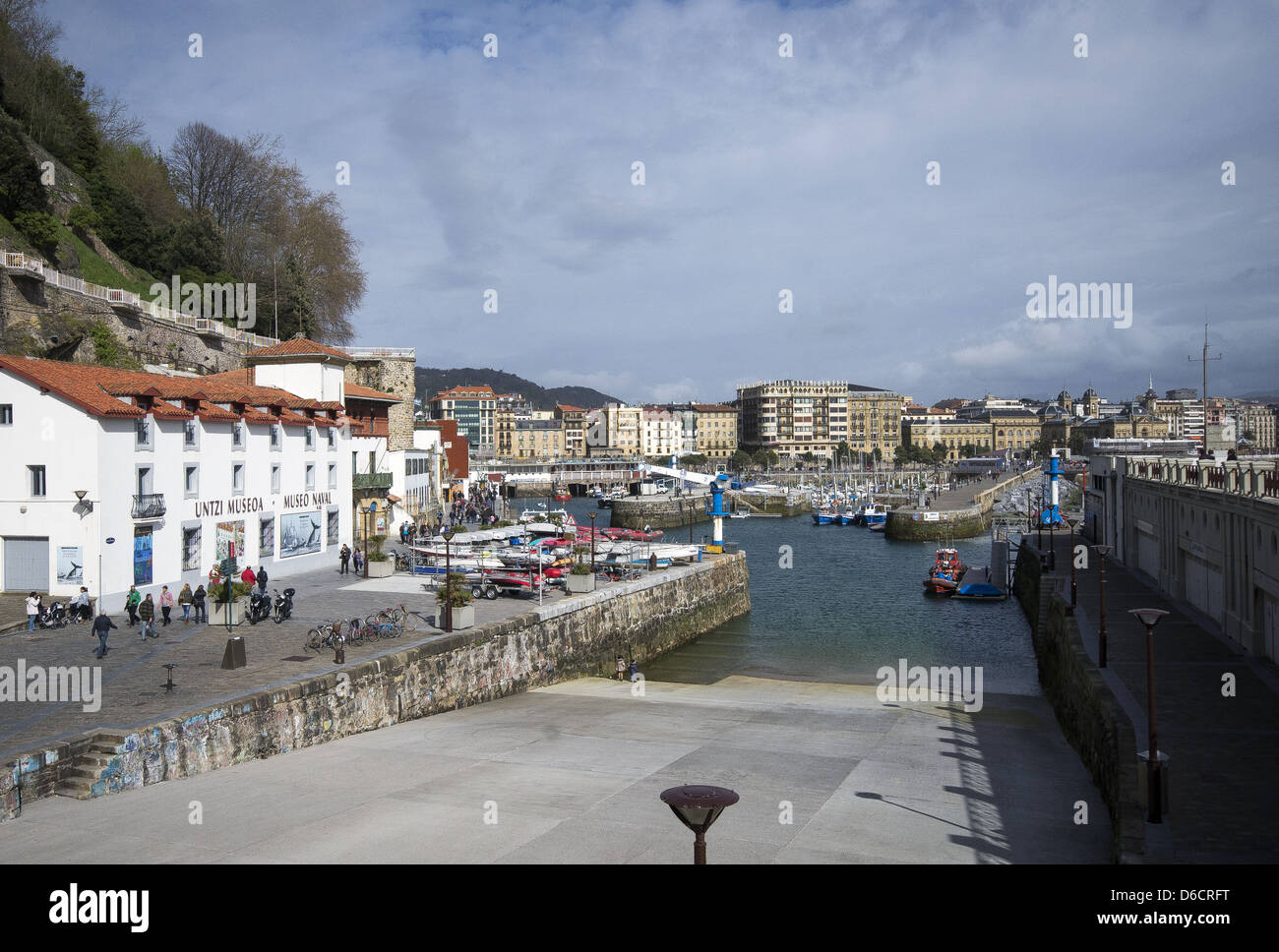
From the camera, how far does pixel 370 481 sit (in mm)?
44812

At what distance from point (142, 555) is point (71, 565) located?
1.96 meters

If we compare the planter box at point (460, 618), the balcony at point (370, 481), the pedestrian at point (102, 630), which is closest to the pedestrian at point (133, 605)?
the pedestrian at point (102, 630)

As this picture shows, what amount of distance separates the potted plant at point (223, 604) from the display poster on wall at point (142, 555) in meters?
3.05

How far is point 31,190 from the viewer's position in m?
43.8

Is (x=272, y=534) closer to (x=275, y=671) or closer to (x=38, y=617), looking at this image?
(x=38, y=617)

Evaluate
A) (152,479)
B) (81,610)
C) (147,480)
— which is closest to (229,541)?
(152,479)

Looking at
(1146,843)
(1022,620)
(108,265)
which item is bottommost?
(1022,620)

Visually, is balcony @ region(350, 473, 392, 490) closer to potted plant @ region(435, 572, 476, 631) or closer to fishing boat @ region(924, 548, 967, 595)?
potted plant @ region(435, 572, 476, 631)

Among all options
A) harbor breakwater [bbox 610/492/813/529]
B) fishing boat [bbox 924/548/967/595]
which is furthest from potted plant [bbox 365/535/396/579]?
harbor breakwater [bbox 610/492/813/529]

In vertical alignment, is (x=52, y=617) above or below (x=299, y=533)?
below

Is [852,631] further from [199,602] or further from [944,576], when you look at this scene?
[199,602]

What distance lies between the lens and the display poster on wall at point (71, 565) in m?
26.3
